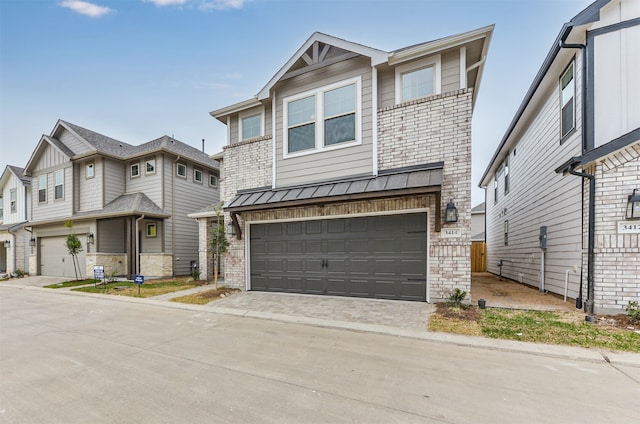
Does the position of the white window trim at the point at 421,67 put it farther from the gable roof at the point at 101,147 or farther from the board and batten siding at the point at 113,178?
the board and batten siding at the point at 113,178

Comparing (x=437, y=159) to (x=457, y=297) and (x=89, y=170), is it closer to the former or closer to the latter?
(x=457, y=297)

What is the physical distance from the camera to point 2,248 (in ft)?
71.8

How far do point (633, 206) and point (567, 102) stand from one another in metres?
3.51

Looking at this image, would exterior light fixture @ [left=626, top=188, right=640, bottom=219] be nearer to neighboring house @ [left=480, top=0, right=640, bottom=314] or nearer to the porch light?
neighboring house @ [left=480, top=0, right=640, bottom=314]

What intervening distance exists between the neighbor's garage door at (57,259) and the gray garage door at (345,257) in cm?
1266

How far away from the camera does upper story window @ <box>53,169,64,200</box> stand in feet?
53.0

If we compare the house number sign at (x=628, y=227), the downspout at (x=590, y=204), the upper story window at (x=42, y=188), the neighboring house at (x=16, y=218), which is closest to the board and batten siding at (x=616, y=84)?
Answer: the downspout at (x=590, y=204)

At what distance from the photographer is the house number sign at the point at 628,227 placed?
5594 millimetres

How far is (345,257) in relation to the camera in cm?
820

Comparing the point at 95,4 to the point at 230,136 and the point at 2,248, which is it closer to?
the point at 230,136

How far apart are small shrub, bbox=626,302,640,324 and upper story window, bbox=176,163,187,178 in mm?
17545

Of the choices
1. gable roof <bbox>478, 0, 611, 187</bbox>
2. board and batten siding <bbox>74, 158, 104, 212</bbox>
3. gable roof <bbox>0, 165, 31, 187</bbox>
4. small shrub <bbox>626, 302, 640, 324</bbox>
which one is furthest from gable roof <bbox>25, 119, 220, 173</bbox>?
small shrub <bbox>626, 302, 640, 324</bbox>

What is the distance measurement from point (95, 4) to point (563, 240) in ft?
57.8

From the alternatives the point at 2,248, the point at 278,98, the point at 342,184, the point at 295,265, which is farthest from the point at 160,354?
the point at 2,248
